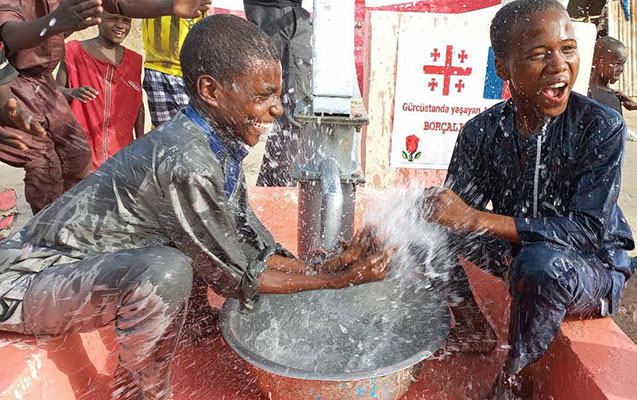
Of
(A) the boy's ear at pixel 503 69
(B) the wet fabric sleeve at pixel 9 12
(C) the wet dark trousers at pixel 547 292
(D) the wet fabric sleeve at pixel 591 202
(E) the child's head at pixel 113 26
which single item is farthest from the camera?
(E) the child's head at pixel 113 26

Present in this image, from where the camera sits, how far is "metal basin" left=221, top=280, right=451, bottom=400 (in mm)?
1774

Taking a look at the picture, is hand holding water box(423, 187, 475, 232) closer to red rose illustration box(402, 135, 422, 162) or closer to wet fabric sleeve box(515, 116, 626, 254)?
wet fabric sleeve box(515, 116, 626, 254)

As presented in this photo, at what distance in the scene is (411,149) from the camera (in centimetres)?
465

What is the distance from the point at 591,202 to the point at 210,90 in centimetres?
141

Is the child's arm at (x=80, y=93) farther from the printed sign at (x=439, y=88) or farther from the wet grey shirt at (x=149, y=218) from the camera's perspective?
the printed sign at (x=439, y=88)

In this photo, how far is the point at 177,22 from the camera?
409 centimetres

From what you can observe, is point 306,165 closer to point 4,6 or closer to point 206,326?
point 206,326

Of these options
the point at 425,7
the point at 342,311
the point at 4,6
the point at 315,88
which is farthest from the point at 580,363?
the point at 425,7

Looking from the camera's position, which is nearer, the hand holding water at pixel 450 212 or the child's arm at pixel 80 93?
the hand holding water at pixel 450 212

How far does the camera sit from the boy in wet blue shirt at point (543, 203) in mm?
1810

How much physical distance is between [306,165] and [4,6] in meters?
2.09

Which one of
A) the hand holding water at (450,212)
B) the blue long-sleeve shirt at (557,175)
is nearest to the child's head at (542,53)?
the blue long-sleeve shirt at (557,175)

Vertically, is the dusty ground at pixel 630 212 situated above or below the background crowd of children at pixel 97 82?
below

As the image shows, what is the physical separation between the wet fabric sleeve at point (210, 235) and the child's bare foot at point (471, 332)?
0.98 metres
